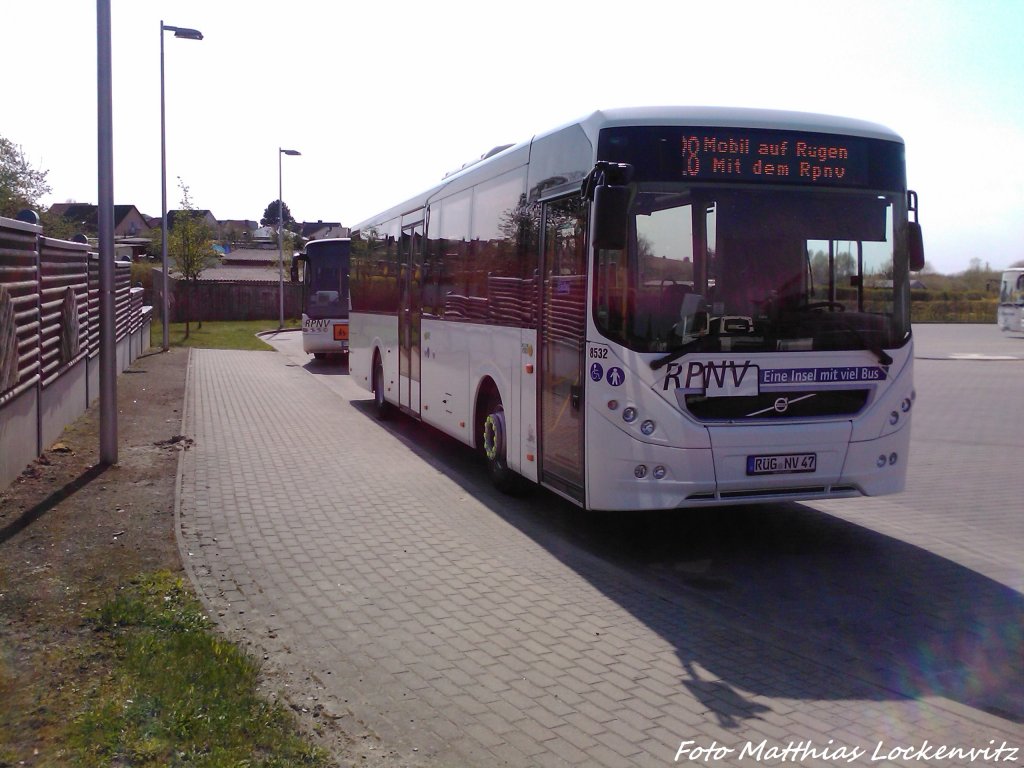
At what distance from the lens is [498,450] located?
33.2 feet

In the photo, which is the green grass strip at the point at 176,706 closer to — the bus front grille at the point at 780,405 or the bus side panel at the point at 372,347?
the bus front grille at the point at 780,405

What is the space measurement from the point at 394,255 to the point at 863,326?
28.0 ft

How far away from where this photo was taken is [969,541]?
8.42 meters

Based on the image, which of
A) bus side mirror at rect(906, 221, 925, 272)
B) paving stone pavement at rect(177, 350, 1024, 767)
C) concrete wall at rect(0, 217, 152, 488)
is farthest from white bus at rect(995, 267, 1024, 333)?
paving stone pavement at rect(177, 350, 1024, 767)

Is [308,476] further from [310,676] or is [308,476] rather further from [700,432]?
[310,676]

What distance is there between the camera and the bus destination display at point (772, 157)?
7.43m

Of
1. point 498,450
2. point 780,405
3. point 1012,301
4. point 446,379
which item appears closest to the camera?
point 780,405

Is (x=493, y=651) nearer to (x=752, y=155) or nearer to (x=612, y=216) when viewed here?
(x=612, y=216)

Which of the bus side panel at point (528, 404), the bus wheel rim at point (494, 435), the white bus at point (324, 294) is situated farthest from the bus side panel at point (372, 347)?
the white bus at point (324, 294)

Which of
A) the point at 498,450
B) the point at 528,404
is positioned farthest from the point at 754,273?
the point at 498,450

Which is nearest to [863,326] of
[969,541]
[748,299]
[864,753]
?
[748,299]

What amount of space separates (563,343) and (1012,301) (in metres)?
44.4

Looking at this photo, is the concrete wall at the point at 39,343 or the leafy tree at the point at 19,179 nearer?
the concrete wall at the point at 39,343

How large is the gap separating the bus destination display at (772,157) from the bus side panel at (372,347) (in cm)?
787
